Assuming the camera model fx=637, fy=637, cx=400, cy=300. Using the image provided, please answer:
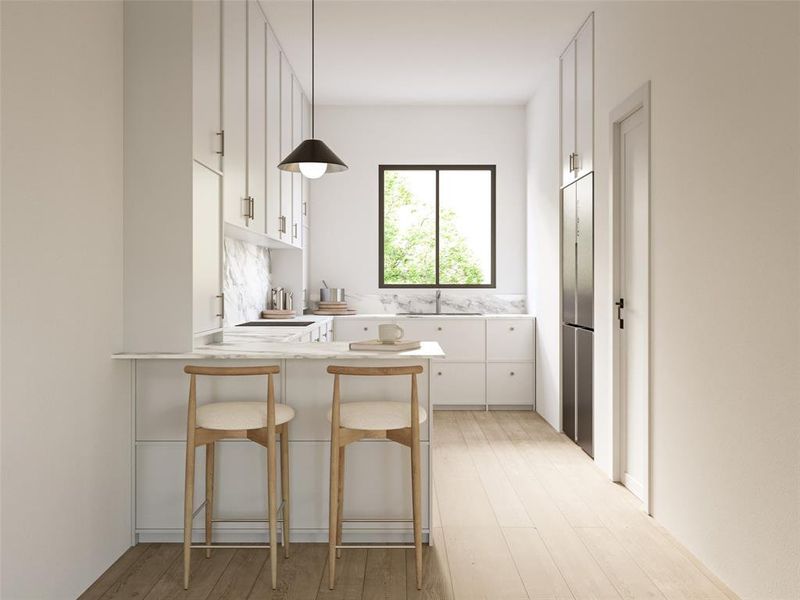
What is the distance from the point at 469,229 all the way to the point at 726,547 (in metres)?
4.35

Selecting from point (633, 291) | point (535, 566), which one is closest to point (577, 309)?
point (633, 291)

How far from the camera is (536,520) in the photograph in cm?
314

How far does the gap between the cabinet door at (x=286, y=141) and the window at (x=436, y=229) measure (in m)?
1.50

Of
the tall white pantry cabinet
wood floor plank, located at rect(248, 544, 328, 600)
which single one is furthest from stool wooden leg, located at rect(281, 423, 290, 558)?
the tall white pantry cabinet

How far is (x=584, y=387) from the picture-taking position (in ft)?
14.3

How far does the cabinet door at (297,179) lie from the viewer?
5.21 meters

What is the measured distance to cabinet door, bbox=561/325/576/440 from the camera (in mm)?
4688

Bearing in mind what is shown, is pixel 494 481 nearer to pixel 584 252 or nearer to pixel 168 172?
pixel 584 252

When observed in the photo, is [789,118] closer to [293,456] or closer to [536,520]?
[536,520]

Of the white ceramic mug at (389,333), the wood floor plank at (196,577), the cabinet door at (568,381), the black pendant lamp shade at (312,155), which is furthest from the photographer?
the cabinet door at (568,381)

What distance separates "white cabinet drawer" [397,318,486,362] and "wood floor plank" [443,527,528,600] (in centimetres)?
289

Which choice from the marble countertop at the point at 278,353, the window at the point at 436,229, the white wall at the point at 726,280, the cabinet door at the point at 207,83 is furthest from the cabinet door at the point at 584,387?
the cabinet door at the point at 207,83

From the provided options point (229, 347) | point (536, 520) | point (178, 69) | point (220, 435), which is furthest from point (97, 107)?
point (536, 520)

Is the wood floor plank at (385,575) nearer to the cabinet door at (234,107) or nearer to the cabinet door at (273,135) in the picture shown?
the cabinet door at (234,107)
